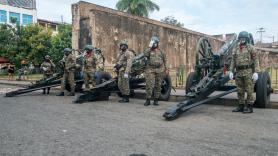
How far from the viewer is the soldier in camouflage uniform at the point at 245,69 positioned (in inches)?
276

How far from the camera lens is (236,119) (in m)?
6.27

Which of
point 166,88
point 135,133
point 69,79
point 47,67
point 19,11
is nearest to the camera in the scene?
point 135,133

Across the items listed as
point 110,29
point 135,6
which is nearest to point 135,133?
point 110,29

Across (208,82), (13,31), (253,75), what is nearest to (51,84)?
(208,82)

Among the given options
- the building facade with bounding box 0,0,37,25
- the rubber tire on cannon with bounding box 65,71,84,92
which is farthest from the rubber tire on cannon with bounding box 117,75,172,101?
the building facade with bounding box 0,0,37,25

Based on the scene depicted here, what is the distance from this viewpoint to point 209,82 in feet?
24.0

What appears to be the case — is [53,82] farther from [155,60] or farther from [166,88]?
[155,60]

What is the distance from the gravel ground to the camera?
4.10 metres

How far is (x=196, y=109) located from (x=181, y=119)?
4.84 ft

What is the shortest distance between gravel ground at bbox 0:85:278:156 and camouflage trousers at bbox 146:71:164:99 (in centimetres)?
97

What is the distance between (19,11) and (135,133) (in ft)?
164

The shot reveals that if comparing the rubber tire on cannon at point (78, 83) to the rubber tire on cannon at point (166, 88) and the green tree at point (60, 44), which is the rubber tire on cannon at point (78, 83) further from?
the green tree at point (60, 44)

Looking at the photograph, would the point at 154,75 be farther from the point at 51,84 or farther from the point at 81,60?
the point at 51,84

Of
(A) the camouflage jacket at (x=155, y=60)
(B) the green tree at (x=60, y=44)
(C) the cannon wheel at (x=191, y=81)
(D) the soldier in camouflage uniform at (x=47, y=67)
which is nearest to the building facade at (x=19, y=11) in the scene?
(B) the green tree at (x=60, y=44)
